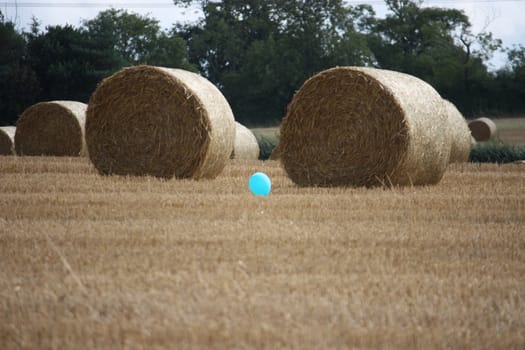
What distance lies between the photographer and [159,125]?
12633 millimetres

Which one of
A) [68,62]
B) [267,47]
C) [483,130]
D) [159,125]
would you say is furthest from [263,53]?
[159,125]

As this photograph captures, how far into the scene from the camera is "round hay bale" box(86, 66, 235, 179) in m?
12.2

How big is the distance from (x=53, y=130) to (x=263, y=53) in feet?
104

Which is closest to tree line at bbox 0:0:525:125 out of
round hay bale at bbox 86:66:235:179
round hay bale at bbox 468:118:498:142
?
round hay bale at bbox 468:118:498:142

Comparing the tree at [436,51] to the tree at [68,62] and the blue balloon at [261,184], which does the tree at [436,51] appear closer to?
the tree at [68,62]

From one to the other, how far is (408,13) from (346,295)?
53.5m

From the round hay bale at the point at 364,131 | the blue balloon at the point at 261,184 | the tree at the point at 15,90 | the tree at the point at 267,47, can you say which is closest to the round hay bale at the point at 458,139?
the round hay bale at the point at 364,131

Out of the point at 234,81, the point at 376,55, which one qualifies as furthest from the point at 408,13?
the point at 234,81

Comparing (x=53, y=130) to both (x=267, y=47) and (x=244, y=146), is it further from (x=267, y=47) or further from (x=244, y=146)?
(x=267, y=47)

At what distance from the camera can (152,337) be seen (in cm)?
405

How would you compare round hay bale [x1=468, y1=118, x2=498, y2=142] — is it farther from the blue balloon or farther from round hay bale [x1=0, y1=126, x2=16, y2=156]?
the blue balloon

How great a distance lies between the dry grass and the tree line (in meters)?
30.7

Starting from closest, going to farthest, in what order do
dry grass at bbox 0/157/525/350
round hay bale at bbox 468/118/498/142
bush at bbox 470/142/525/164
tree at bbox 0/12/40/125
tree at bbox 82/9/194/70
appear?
dry grass at bbox 0/157/525/350
bush at bbox 470/142/525/164
round hay bale at bbox 468/118/498/142
tree at bbox 0/12/40/125
tree at bbox 82/9/194/70

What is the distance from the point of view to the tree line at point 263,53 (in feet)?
131
